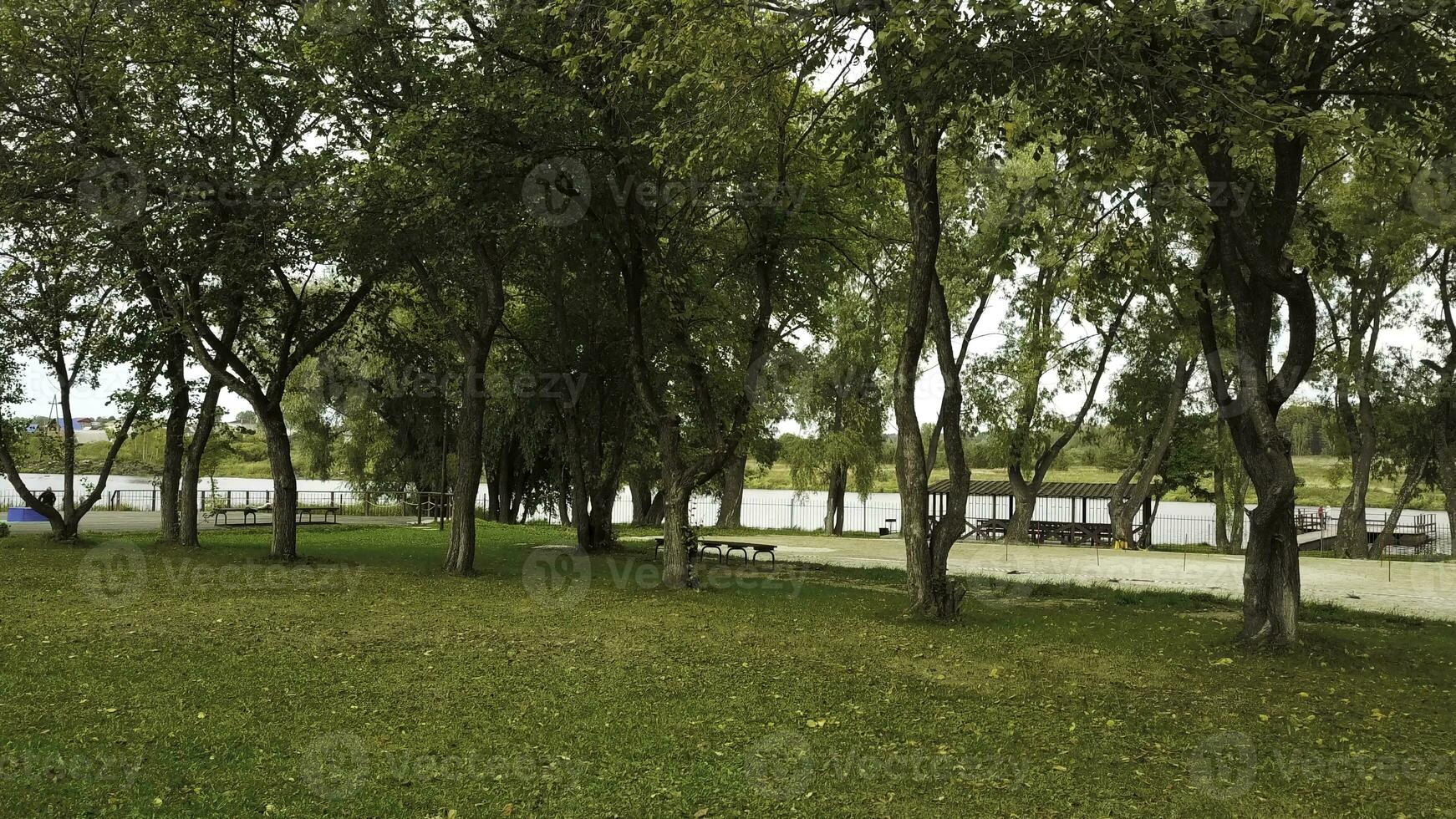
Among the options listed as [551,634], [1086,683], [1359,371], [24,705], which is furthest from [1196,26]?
[1359,371]

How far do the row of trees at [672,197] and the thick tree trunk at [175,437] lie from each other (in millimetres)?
122

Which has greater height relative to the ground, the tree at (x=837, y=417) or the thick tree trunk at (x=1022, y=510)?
the tree at (x=837, y=417)

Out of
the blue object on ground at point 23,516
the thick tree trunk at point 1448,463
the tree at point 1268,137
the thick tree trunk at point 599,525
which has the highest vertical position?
the tree at point 1268,137

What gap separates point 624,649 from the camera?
34.5ft

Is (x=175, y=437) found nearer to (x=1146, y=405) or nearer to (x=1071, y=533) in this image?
(x=1071, y=533)

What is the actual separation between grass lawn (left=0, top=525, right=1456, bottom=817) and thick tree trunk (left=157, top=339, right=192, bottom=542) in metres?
7.82

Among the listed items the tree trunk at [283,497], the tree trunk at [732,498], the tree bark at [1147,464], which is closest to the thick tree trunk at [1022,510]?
the tree bark at [1147,464]

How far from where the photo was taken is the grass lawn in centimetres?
599

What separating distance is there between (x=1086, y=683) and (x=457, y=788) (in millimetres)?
5567

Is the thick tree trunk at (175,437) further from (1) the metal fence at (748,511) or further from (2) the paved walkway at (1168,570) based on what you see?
(2) the paved walkway at (1168,570)

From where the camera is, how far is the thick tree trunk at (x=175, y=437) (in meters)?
21.5

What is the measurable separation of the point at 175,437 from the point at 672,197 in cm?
1210

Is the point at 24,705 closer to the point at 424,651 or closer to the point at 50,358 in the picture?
the point at 424,651

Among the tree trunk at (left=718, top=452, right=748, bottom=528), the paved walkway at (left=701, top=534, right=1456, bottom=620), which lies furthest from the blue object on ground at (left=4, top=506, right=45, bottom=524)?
the tree trunk at (left=718, top=452, right=748, bottom=528)
